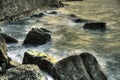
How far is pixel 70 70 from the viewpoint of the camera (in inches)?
426

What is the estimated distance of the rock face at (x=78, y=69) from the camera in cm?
1070

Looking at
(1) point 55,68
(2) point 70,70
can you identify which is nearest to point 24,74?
(1) point 55,68

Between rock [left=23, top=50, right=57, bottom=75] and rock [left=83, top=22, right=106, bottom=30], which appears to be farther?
rock [left=83, top=22, right=106, bottom=30]

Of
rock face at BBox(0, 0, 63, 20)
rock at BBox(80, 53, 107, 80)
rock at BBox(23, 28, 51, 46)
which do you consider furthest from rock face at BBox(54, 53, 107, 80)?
rock face at BBox(0, 0, 63, 20)

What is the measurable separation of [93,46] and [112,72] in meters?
5.18

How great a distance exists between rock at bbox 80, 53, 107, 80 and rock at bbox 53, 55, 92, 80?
31cm

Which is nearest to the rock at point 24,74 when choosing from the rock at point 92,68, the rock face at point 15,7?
the rock at point 92,68

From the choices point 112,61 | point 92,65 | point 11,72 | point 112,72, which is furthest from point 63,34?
point 11,72

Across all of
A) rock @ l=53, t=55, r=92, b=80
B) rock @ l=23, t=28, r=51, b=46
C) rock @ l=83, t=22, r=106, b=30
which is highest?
rock @ l=53, t=55, r=92, b=80

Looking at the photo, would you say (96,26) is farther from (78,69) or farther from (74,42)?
(78,69)

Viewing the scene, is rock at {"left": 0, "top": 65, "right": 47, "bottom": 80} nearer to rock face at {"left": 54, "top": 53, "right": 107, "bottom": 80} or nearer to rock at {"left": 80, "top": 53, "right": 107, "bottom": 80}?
rock face at {"left": 54, "top": 53, "right": 107, "bottom": 80}

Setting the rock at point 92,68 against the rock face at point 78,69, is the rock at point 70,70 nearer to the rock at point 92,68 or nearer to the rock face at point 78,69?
the rock face at point 78,69

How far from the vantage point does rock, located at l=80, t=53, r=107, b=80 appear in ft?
36.8

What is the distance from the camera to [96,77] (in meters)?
11.1
